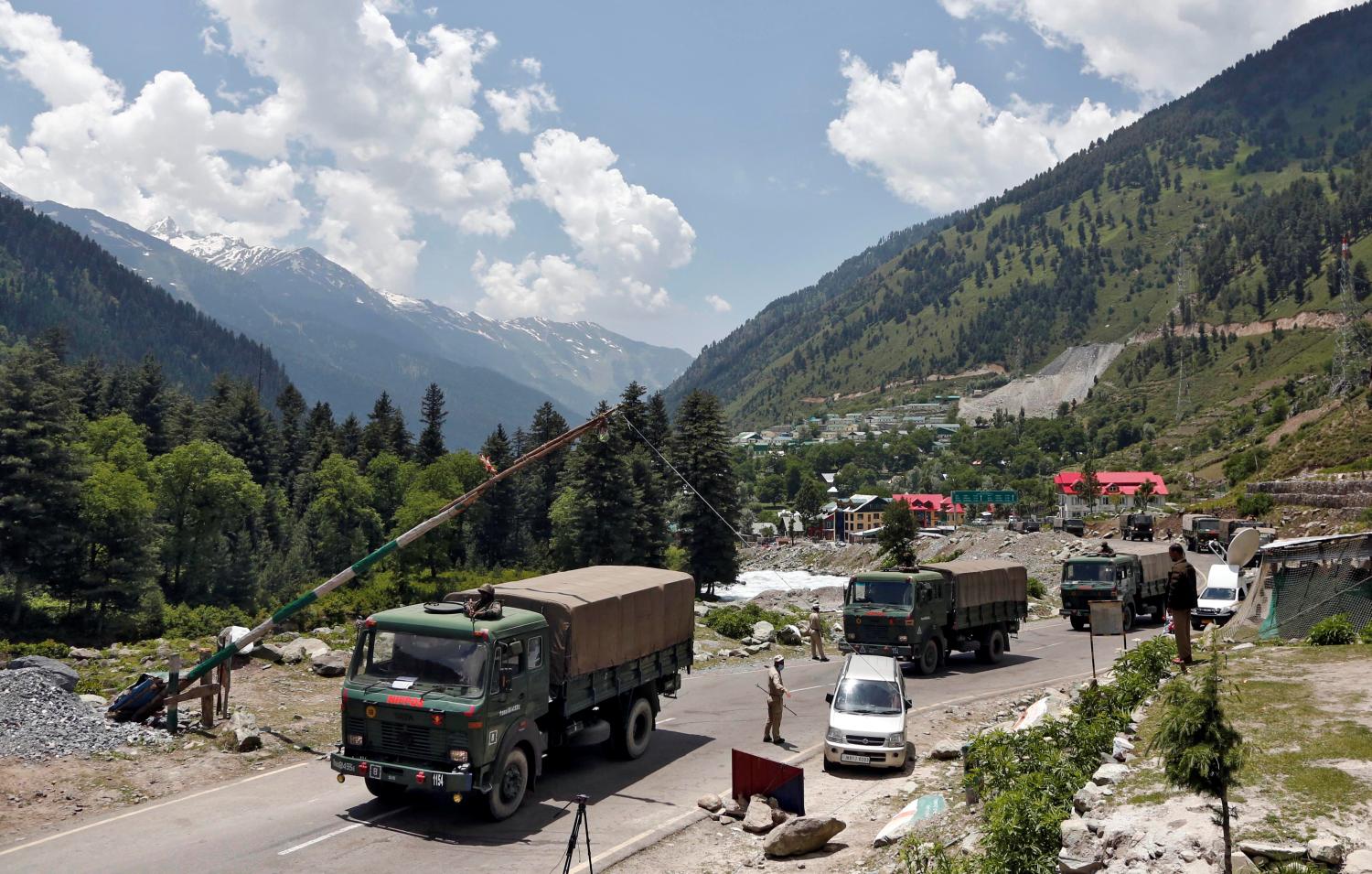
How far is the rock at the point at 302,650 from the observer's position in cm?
2539

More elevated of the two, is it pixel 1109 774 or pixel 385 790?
pixel 1109 774

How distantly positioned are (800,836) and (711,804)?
8.68 ft

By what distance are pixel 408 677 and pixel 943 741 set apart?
11.3 meters

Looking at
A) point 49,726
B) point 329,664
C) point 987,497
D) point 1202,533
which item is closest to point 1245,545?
point 329,664

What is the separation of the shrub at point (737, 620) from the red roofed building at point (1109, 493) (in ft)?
350

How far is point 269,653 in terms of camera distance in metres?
25.2

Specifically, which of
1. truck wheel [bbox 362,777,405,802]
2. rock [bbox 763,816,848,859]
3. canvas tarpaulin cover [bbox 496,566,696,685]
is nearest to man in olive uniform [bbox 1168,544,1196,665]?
rock [bbox 763,816,848,859]

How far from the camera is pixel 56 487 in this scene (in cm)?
4662

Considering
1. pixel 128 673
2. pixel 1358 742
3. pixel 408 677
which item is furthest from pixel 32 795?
pixel 1358 742

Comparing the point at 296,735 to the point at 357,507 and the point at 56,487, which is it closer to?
the point at 56,487

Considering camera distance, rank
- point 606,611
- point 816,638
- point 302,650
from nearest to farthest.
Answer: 1. point 606,611
2. point 302,650
3. point 816,638

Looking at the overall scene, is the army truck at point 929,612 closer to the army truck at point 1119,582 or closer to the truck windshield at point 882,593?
the truck windshield at point 882,593

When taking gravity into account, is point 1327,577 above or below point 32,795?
above

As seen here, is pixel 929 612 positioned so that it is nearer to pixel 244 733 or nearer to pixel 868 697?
pixel 868 697
